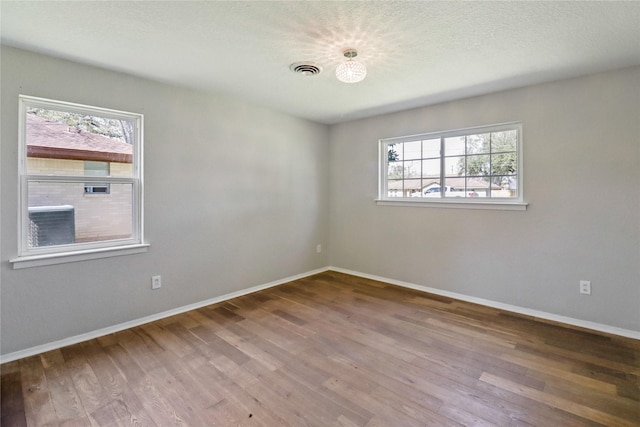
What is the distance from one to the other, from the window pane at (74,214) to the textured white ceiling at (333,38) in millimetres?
1053

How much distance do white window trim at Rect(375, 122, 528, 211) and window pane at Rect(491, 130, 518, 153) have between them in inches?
1.8

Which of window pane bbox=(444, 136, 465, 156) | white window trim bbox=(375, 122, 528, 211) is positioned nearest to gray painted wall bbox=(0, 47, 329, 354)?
white window trim bbox=(375, 122, 528, 211)

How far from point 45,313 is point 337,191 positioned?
3564 mm

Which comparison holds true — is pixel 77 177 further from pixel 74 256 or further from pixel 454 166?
pixel 454 166

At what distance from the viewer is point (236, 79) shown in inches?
112

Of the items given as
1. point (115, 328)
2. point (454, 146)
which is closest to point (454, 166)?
point (454, 146)

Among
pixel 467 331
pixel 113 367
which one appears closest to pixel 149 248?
pixel 113 367

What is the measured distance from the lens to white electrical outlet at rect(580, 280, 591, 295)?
2.73m

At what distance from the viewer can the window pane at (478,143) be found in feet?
11.0

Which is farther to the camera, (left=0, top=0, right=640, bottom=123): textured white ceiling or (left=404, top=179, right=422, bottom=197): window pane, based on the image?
(left=404, top=179, right=422, bottom=197): window pane

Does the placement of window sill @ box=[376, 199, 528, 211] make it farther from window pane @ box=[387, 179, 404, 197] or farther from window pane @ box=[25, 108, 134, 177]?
window pane @ box=[25, 108, 134, 177]

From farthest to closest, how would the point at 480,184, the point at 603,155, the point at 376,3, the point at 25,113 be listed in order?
the point at 480,184 → the point at 603,155 → the point at 25,113 → the point at 376,3

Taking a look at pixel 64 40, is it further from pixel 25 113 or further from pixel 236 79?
pixel 236 79

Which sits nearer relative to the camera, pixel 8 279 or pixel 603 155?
pixel 8 279
